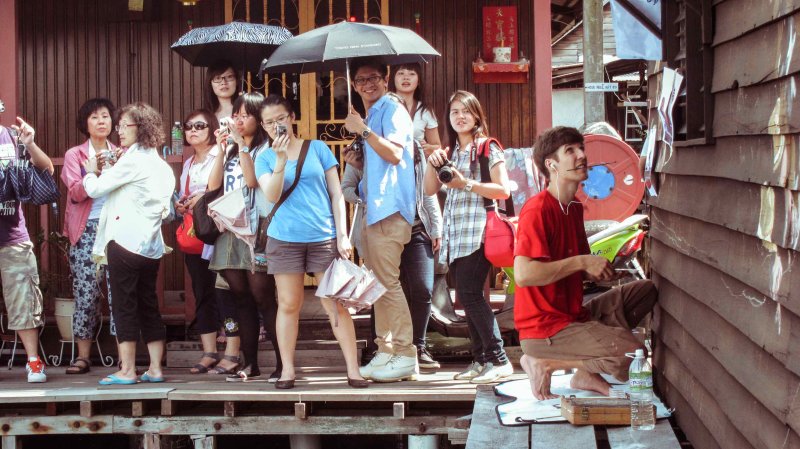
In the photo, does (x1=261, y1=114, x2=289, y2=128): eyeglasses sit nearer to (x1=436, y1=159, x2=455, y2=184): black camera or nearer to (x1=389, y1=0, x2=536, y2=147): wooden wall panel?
(x1=436, y1=159, x2=455, y2=184): black camera

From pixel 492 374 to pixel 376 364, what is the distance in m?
0.71

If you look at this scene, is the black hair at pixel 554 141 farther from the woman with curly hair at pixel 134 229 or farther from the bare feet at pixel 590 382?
the woman with curly hair at pixel 134 229

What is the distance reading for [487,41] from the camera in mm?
9391

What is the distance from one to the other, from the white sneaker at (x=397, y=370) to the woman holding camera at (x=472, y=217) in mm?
356

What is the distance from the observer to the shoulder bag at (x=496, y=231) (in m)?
6.22

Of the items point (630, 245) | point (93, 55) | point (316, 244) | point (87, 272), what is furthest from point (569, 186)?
point (93, 55)

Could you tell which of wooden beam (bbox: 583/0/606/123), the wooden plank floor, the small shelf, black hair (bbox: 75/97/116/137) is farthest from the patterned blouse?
wooden beam (bbox: 583/0/606/123)

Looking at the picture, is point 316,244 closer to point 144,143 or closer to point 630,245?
point 144,143

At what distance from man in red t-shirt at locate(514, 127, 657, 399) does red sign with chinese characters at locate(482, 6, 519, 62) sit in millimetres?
4145

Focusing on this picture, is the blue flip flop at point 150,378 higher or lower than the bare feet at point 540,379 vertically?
lower

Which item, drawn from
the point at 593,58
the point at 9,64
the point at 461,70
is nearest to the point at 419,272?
the point at 461,70

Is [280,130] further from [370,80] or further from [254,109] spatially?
[370,80]

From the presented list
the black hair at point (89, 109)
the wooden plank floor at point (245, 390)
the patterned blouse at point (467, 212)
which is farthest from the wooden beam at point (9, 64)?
the patterned blouse at point (467, 212)

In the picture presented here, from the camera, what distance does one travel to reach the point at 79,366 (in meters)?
7.51
